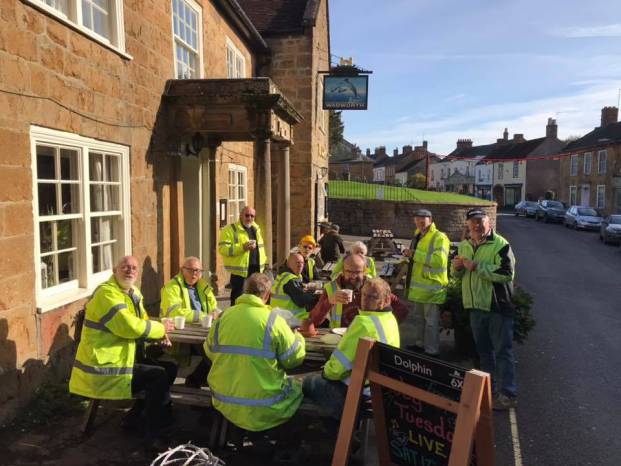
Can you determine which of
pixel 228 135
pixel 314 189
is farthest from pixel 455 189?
pixel 228 135

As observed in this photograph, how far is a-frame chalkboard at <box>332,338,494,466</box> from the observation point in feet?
9.39

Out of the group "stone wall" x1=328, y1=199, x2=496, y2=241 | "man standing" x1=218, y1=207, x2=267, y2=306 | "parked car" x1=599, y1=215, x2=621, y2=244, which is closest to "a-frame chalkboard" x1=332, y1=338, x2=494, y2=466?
"man standing" x1=218, y1=207, x2=267, y2=306


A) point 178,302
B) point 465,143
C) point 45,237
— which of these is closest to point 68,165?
point 45,237

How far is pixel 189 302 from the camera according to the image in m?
5.05

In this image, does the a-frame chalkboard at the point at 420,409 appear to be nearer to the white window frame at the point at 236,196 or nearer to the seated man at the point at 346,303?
the seated man at the point at 346,303

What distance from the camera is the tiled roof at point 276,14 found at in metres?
13.9

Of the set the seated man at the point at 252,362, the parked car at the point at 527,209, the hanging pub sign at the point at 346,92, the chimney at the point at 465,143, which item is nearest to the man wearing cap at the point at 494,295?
the seated man at the point at 252,362

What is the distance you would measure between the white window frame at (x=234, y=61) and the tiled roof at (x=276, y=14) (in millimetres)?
2111

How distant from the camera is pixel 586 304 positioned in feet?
32.7

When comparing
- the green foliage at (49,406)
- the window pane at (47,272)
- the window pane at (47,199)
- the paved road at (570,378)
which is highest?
the window pane at (47,199)

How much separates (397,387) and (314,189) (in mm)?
12041

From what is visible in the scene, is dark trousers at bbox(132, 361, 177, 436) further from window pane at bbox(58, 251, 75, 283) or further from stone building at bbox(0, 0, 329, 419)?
window pane at bbox(58, 251, 75, 283)

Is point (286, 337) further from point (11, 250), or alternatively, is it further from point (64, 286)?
point (64, 286)

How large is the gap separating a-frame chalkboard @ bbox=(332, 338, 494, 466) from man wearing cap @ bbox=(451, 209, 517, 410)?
1.90m
